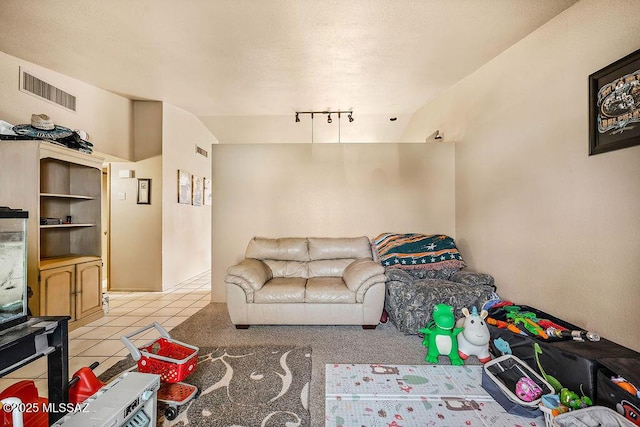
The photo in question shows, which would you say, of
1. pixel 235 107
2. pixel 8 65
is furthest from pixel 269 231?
pixel 8 65

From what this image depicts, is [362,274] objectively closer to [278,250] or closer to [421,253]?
[421,253]

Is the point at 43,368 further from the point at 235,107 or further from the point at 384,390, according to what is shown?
the point at 235,107

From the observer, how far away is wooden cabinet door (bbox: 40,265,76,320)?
8.45 ft

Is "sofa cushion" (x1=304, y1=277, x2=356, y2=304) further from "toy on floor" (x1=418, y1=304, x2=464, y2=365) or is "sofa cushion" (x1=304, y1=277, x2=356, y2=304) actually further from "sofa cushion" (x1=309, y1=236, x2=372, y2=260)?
"toy on floor" (x1=418, y1=304, x2=464, y2=365)

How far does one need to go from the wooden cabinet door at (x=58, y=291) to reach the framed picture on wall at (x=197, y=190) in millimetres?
2686

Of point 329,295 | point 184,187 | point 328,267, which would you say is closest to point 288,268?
point 328,267

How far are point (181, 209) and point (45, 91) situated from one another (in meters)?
2.33

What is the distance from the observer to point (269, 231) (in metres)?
3.84

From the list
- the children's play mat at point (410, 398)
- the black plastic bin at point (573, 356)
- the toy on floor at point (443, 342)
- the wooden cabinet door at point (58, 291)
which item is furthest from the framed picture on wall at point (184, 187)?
the black plastic bin at point (573, 356)

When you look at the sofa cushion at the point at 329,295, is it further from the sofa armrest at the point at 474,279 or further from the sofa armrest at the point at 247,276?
the sofa armrest at the point at 474,279

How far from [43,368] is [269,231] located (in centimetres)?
243

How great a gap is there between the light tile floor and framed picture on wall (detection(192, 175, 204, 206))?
1598 millimetres

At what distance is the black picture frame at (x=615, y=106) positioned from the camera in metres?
1.68

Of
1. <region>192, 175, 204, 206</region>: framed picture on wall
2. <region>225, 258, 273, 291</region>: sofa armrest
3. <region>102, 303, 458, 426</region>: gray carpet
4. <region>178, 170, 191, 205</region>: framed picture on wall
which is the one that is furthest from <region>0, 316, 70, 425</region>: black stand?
<region>192, 175, 204, 206</region>: framed picture on wall
